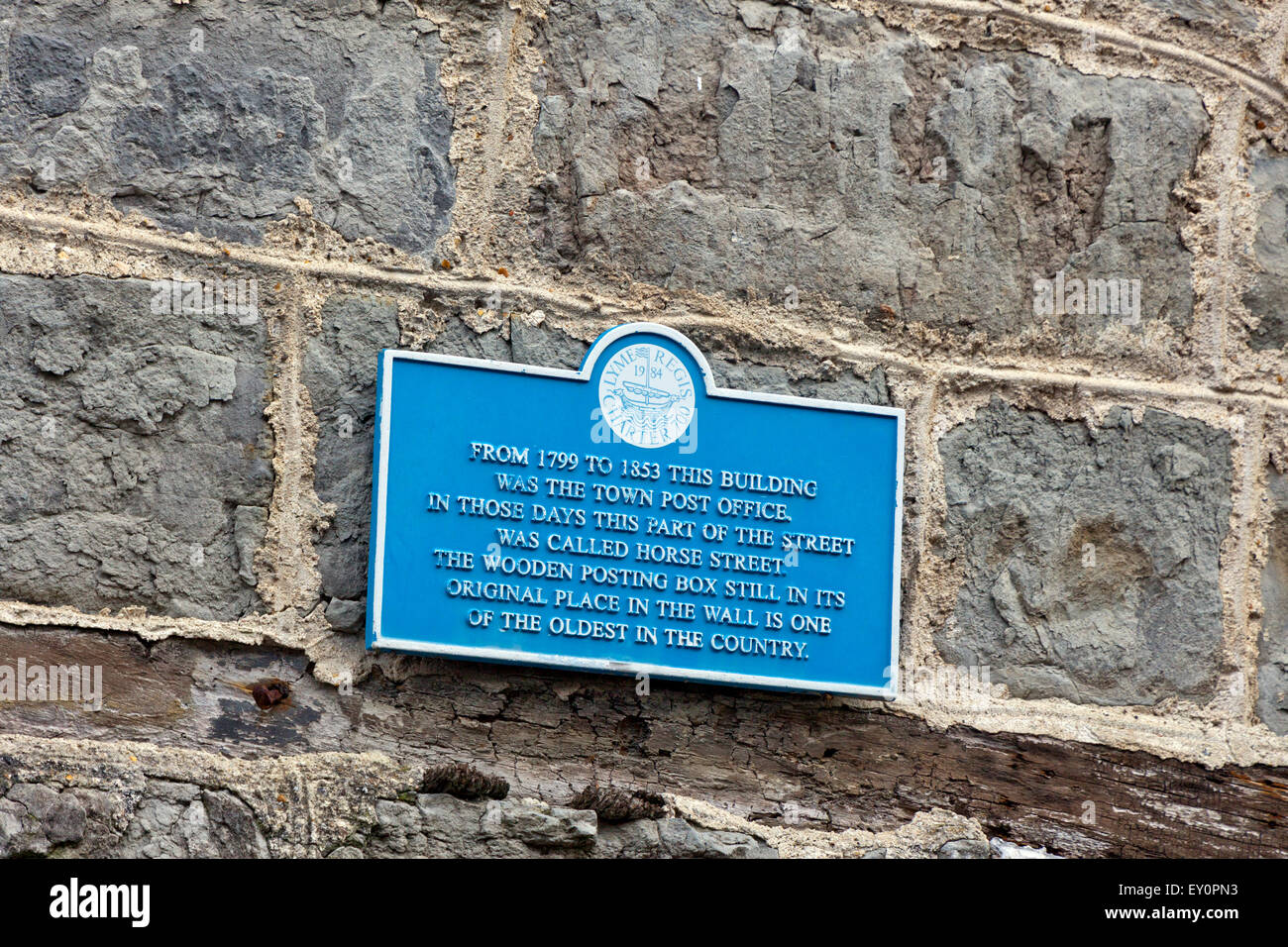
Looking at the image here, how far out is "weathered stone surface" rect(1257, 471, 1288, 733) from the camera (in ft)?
16.0

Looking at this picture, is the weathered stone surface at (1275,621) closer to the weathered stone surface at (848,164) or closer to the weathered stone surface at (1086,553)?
the weathered stone surface at (1086,553)

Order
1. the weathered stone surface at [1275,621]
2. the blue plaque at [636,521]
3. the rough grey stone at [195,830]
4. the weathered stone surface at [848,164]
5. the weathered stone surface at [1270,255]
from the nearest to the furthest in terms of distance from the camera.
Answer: the rough grey stone at [195,830]
the blue plaque at [636,521]
the weathered stone surface at [848,164]
the weathered stone surface at [1275,621]
the weathered stone surface at [1270,255]

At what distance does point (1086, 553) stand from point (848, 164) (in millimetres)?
1396

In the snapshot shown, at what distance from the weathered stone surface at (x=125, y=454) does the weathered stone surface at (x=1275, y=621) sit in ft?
9.98

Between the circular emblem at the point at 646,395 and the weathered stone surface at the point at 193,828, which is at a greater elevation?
the circular emblem at the point at 646,395

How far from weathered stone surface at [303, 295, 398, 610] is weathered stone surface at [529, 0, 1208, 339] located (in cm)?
59

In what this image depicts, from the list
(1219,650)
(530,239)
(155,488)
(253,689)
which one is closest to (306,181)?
(530,239)

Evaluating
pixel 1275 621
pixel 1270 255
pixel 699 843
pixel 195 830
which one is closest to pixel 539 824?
pixel 699 843

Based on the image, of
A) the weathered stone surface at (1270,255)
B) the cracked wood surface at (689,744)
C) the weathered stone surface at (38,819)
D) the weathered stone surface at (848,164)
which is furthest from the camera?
the weathered stone surface at (1270,255)

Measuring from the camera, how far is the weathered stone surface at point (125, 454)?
416 cm

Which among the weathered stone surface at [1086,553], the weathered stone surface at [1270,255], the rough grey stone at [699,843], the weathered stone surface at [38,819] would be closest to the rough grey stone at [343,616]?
the weathered stone surface at [38,819]

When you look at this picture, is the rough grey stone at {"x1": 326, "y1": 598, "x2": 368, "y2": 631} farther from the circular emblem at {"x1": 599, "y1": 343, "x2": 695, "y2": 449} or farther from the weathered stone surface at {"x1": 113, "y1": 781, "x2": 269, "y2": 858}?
the circular emblem at {"x1": 599, "y1": 343, "x2": 695, "y2": 449}

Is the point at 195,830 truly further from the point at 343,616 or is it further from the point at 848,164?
the point at 848,164

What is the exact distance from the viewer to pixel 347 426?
173 inches
